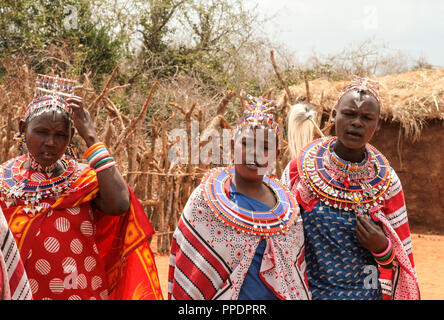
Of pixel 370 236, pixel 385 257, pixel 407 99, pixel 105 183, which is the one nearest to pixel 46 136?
pixel 105 183

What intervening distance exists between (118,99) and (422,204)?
984 centimetres

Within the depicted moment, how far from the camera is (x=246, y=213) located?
2.55m

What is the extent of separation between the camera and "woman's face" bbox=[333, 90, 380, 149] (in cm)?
285

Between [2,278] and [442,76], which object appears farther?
[442,76]

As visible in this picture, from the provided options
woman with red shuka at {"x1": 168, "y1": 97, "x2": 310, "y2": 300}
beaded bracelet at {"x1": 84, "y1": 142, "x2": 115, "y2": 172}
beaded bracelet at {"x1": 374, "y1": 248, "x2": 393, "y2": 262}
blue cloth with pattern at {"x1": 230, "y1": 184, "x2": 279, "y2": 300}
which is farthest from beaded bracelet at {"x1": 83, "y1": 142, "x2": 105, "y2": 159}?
beaded bracelet at {"x1": 374, "y1": 248, "x2": 393, "y2": 262}

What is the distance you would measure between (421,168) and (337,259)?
971cm

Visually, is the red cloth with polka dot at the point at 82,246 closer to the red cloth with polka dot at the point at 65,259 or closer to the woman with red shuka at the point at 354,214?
the red cloth with polka dot at the point at 65,259

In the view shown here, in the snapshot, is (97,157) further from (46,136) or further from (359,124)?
(359,124)

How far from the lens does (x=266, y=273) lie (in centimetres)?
249

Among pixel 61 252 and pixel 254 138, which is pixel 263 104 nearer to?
pixel 254 138

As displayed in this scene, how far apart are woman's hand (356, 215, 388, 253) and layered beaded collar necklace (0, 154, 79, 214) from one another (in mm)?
1585

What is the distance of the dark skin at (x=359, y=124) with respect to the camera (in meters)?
2.78

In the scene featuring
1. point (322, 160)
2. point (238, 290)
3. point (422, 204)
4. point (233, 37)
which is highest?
point (233, 37)

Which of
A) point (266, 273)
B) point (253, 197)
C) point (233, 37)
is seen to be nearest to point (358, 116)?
point (253, 197)
